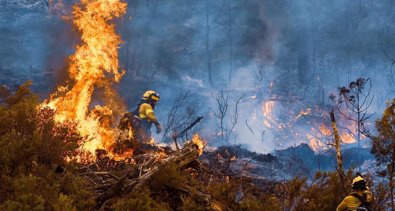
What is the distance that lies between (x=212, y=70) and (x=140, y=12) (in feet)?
39.7

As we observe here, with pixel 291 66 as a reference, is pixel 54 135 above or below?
below

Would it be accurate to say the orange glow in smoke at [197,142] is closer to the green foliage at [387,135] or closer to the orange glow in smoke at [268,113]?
the green foliage at [387,135]

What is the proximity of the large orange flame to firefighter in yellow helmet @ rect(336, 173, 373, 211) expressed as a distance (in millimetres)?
5762

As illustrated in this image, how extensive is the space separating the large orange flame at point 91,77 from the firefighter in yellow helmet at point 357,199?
5762 millimetres

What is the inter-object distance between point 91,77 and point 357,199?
25.4 ft

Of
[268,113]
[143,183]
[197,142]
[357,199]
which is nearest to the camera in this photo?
[143,183]

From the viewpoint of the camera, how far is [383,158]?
732 centimetres

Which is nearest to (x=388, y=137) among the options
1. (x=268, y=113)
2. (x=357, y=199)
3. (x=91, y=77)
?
(x=357, y=199)

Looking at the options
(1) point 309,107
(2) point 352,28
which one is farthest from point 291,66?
(2) point 352,28

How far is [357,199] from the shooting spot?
16.9ft

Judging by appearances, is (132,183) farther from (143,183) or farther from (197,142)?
(197,142)

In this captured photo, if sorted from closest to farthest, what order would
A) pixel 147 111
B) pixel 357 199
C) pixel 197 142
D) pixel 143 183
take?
pixel 143 183 < pixel 357 199 < pixel 197 142 < pixel 147 111

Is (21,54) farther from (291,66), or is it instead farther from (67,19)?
(291,66)

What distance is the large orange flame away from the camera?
916cm
